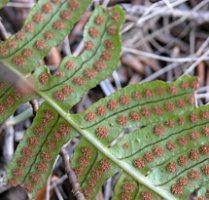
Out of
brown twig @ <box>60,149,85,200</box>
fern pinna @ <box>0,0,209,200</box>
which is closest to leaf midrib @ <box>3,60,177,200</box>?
fern pinna @ <box>0,0,209,200</box>

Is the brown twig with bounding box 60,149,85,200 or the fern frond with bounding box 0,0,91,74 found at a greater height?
the fern frond with bounding box 0,0,91,74

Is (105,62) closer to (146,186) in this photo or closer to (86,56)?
(86,56)

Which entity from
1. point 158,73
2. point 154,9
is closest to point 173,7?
point 154,9

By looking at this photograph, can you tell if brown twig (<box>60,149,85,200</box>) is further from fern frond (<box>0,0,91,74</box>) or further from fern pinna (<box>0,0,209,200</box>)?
fern frond (<box>0,0,91,74</box>)

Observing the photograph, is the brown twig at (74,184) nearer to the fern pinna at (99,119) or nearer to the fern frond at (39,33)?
the fern pinna at (99,119)

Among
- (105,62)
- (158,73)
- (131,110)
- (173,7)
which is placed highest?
(105,62)

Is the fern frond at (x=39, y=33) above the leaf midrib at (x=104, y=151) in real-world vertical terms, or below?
above

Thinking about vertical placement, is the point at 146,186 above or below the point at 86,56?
below

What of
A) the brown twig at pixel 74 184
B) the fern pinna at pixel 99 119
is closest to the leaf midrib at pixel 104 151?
the fern pinna at pixel 99 119

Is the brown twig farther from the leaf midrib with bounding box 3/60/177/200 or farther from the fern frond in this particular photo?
the fern frond
